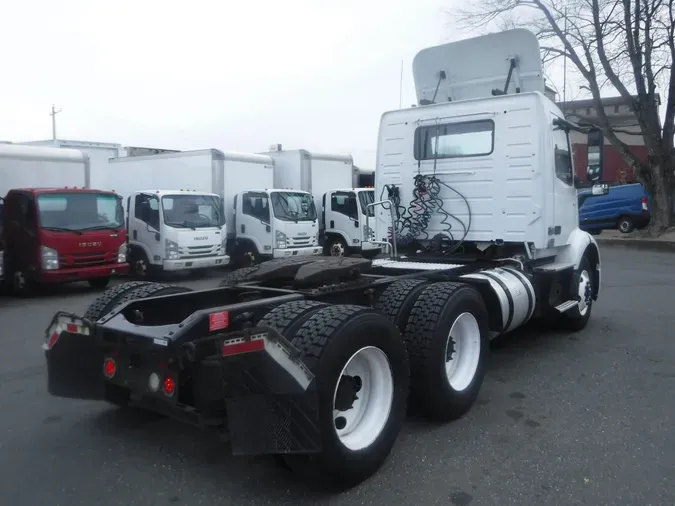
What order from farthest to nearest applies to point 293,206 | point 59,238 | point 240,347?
1. point 293,206
2. point 59,238
3. point 240,347

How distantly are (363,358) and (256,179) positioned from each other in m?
13.9

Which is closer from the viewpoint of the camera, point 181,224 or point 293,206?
point 181,224

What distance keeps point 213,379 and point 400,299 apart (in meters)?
1.90

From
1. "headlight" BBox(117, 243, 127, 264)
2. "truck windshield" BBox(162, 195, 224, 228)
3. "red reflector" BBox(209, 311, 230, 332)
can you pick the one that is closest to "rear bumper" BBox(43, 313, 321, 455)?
"red reflector" BBox(209, 311, 230, 332)

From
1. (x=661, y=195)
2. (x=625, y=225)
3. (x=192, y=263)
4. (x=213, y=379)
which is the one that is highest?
(x=661, y=195)

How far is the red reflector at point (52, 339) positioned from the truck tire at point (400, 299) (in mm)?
2365

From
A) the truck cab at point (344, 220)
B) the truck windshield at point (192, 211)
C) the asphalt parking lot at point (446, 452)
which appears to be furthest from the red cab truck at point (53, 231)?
the truck cab at point (344, 220)

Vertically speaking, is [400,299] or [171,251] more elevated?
[400,299]

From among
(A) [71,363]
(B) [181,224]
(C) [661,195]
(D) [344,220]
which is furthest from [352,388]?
(C) [661,195]

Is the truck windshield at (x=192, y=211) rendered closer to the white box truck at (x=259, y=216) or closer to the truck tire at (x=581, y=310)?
the white box truck at (x=259, y=216)

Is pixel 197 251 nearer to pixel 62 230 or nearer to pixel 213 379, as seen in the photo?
pixel 62 230

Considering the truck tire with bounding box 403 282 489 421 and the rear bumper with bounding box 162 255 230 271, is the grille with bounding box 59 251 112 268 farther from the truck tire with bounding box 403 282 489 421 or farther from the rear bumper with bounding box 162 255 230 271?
the truck tire with bounding box 403 282 489 421

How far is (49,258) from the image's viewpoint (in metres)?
11.8

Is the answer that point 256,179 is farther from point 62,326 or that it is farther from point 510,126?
point 62,326
